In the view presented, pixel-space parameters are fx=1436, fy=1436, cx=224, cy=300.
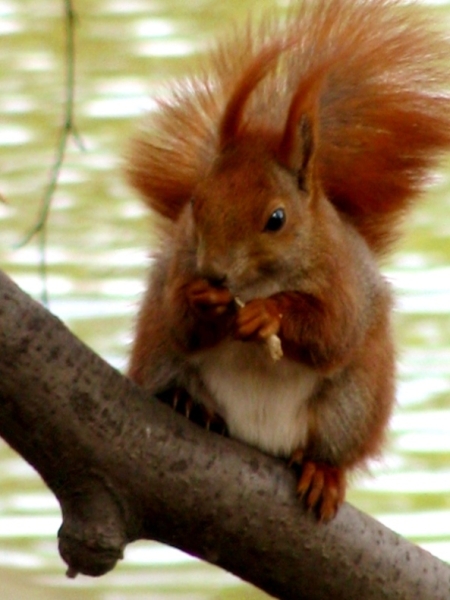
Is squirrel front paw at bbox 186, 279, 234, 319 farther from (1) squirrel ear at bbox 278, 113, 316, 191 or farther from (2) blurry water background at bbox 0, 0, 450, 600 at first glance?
(2) blurry water background at bbox 0, 0, 450, 600

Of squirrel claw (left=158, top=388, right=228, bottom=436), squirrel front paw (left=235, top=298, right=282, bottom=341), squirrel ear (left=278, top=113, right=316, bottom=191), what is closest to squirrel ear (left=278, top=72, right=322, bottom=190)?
squirrel ear (left=278, top=113, right=316, bottom=191)

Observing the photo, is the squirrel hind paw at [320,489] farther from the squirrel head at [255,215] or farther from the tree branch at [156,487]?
the squirrel head at [255,215]

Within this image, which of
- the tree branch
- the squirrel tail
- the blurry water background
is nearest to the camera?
the tree branch

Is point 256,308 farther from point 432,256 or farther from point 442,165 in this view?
point 432,256

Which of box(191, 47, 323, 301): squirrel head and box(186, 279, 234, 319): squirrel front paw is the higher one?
box(191, 47, 323, 301): squirrel head

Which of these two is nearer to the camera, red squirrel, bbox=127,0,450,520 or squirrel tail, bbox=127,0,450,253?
red squirrel, bbox=127,0,450,520

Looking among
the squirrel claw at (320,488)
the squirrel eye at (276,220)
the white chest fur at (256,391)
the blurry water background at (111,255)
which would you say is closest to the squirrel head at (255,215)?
the squirrel eye at (276,220)
